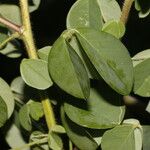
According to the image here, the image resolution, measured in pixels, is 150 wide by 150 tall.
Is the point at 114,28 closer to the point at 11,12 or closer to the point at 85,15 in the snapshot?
the point at 85,15

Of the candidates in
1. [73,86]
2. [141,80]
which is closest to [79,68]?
[73,86]

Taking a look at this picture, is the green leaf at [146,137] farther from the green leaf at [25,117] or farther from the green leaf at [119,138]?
the green leaf at [25,117]

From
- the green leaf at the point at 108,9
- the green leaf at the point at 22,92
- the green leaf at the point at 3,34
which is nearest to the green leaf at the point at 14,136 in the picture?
the green leaf at the point at 22,92

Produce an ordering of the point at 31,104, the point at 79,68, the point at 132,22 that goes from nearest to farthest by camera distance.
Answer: the point at 79,68 → the point at 31,104 → the point at 132,22

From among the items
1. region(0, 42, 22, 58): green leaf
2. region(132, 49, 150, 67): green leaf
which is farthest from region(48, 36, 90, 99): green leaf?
region(0, 42, 22, 58): green leaf

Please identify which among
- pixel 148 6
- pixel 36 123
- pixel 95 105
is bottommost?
pixel 36 123

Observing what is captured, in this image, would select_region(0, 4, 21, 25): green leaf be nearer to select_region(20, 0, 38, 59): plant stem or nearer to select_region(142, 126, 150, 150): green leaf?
select_region(20, 0, 38, 59): plant stem

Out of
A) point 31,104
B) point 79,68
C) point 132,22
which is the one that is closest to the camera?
point 79,68

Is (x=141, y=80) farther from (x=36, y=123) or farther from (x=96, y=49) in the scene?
(x=36, y=123)
